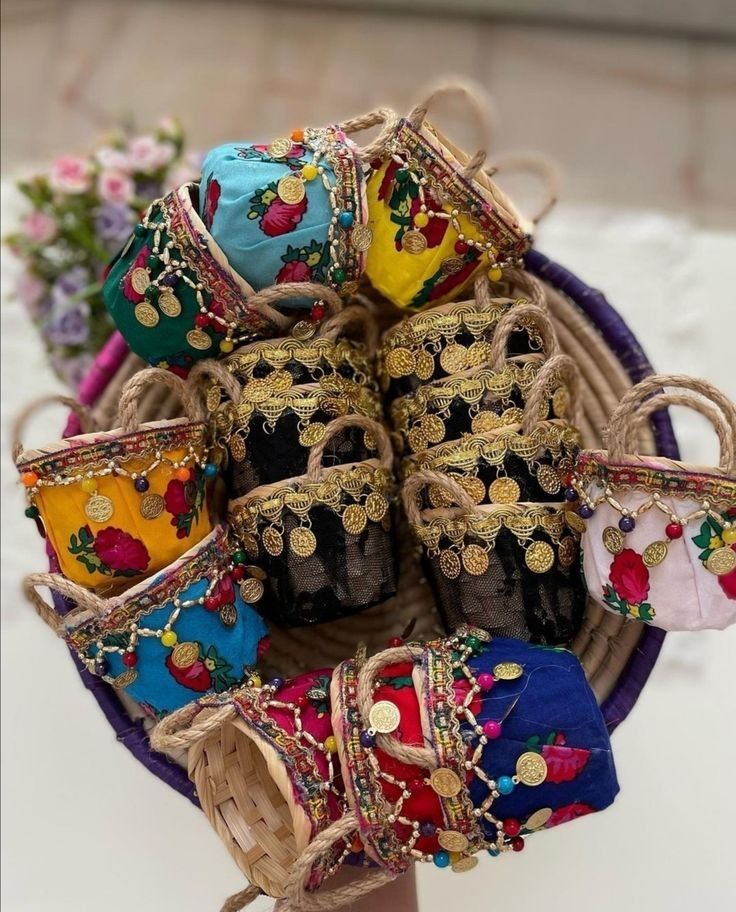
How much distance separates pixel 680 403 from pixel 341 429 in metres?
0.25

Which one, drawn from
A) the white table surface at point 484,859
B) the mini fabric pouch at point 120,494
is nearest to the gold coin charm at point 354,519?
the mini fabric pouch at point 120,494

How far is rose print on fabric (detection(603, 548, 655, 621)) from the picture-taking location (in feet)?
1.91

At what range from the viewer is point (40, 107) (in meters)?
1.39

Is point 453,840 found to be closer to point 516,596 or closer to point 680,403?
point 516,596

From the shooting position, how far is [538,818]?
57 cm

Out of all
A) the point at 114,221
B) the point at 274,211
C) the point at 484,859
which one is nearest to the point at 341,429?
the point at 274,211

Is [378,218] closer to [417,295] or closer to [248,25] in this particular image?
[417,295]

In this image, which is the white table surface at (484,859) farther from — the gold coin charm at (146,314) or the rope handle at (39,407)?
the gold coin charm at (146,314)

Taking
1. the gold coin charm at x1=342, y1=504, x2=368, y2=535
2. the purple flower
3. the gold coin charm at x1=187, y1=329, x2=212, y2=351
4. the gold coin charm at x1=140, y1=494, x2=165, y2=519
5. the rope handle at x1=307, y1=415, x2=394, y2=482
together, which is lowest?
the gold coin charm at x1=342, y1=504, x2=368, y2=535

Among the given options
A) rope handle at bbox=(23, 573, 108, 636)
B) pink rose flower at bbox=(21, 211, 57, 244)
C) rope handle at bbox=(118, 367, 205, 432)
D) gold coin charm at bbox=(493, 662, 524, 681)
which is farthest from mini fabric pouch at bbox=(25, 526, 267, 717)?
pink rose flower at bbox=(21, 211, 57, 244)

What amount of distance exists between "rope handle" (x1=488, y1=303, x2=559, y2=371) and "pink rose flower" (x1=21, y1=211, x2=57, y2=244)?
517 millimetres

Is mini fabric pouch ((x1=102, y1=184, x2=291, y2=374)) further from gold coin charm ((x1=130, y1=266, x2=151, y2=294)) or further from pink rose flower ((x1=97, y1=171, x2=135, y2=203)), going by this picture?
pink rose flower ((x1=97, y1=171, x2=135, y2=203))

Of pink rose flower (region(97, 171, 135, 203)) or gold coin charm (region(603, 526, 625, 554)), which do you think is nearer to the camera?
gold coin charm (region(603, 526, 625, 554))

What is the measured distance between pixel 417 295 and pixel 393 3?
3.16 feet
